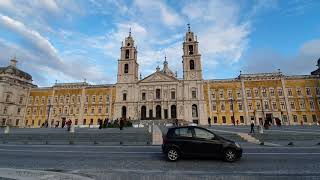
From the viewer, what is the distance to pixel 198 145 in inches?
332

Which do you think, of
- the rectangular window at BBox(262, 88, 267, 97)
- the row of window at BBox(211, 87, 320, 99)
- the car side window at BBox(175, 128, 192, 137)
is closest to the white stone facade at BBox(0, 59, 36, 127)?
the row of window at BBox(211, 87, 320, 99)

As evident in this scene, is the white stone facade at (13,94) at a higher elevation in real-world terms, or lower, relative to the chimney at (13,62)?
lower

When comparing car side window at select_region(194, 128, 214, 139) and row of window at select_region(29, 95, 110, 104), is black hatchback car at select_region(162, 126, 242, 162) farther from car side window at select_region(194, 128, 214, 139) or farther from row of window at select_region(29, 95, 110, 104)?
row of window at select_region(29, 95, 110, 104)

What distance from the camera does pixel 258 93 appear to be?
168ft

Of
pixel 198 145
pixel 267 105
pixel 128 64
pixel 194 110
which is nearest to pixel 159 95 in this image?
pixel 194 110

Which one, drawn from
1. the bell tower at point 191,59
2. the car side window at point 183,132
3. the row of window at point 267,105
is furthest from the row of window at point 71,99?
the car side window at point 183,132

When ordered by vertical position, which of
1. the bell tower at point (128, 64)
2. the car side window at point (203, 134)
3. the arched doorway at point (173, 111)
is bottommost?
the car side window at point (203, 134)

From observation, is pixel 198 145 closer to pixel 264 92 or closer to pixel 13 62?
pixel 264 92

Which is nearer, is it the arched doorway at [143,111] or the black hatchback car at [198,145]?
the black hatchback car at [198,145]

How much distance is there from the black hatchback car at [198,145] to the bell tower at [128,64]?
47.9 metres

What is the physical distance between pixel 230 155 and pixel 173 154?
2.24 metres

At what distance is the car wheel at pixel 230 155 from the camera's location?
26.7 ft

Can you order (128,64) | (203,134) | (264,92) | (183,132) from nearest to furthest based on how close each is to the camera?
1. (203,134)
2. (183,132)
3. (264,92)
4. (128,64)

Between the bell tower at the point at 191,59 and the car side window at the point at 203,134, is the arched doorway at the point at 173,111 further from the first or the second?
the car side window at the point at 203,134
